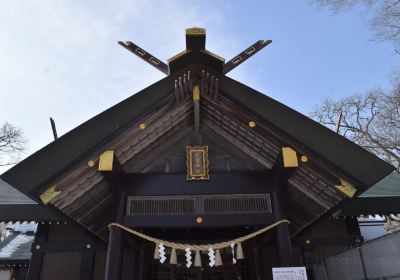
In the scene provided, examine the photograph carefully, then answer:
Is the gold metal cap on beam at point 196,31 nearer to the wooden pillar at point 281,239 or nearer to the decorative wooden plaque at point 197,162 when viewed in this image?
the decorative wooden plaque at point 197,162

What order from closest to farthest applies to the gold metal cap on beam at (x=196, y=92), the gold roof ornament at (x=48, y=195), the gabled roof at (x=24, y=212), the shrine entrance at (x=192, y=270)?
the gold roof ornament at (x=48, y=195)
the gold metal cap on beam at (x=196, y=92)
the shrine entrance at (x=192, y=270)
the gabled roof at (x=24, y=212)

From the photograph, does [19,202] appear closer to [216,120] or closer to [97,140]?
[97,140]

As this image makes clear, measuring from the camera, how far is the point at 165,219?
213 inches

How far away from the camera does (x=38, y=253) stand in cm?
810

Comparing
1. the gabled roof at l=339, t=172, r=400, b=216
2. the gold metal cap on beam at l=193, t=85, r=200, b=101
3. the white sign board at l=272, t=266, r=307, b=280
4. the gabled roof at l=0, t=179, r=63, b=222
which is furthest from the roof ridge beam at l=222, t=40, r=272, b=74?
the gabled roof at l=0, t=179, r=63, b=222

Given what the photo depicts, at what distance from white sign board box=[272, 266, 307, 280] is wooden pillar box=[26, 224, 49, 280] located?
6.40 metres

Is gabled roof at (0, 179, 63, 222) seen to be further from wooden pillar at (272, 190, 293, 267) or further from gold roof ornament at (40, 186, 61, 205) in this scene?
wooden pillar at (272, 190, 293, 267)

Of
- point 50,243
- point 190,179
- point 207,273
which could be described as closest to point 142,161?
point 190,179

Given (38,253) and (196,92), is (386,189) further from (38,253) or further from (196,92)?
(38,253)

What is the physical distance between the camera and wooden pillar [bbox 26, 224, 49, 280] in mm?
7840

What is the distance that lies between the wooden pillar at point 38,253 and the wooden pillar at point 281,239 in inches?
251

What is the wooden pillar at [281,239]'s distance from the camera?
194 inches

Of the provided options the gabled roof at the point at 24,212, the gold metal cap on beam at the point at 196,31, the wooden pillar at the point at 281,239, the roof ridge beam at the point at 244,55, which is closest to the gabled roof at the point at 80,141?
the gold metal cap on beam at the point at 196,31

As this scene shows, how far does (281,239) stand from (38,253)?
657cm
